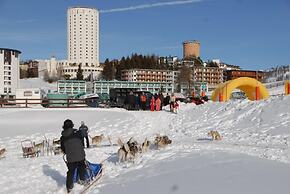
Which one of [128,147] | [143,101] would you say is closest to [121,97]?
[143,101]

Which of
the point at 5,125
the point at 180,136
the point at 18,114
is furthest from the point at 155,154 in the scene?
the point at 18,114

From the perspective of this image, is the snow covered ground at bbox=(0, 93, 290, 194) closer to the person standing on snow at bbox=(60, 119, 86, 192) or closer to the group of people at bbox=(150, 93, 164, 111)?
the person standing on snow at bbox=(60, 119, 86, 192)

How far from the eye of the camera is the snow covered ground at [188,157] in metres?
9.71

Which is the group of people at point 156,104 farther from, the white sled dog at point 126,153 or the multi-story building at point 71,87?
the multi-story building at point 71,87

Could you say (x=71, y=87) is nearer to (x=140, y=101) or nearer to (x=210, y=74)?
(x=140, y=101)

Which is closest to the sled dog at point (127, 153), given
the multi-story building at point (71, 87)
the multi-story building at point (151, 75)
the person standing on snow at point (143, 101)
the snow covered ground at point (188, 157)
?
the snow covered ground at point (188, 157)

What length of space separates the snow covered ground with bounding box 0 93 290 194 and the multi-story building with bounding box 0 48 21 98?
272ft

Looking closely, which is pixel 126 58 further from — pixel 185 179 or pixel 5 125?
pixel 185 179

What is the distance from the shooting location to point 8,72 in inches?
4309

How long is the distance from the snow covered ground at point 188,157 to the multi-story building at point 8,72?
3267 inches

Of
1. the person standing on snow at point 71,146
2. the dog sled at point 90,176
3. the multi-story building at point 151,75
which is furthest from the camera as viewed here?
the multi-story building at point 151,75

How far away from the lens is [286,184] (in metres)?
8.70

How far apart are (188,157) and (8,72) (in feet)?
340

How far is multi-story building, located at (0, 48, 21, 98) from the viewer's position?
108000mm
